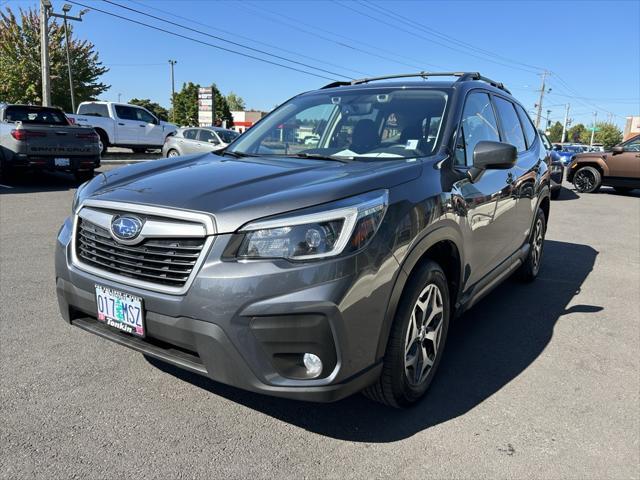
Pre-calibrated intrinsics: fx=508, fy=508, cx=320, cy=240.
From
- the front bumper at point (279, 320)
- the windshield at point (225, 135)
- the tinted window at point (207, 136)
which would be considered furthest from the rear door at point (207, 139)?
the front bumper at point (279, 320)

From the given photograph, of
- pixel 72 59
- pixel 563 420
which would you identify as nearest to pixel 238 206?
pixel 563 420

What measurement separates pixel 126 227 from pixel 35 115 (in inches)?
445

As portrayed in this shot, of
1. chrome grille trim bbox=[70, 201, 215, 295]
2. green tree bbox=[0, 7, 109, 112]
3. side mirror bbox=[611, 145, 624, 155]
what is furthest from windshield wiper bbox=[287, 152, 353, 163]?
green tree bbox=[0, 7, 109, 112]

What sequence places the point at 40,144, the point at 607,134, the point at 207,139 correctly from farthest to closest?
the point at 607,134, the point at 207,139, the point at 40,144

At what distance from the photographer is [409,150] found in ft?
9.94

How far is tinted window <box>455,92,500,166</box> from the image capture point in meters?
3.20

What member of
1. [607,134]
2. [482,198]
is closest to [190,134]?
[482,198]

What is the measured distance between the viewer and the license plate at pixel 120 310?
7.43ft

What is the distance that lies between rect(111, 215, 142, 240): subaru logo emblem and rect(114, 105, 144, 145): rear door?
61.1 ft

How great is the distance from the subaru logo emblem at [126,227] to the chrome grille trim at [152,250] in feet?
0.10

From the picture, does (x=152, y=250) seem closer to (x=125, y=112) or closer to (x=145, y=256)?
(x=145, y=256)

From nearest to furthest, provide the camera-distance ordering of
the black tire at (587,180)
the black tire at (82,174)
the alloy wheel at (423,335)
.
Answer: the alloy wheel at (423,335)
the black tire at (82,174)
the black tire at (587,180)

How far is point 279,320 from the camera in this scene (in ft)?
6.65

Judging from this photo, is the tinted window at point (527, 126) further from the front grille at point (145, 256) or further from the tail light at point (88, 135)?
the tail light at point (88, 135)
